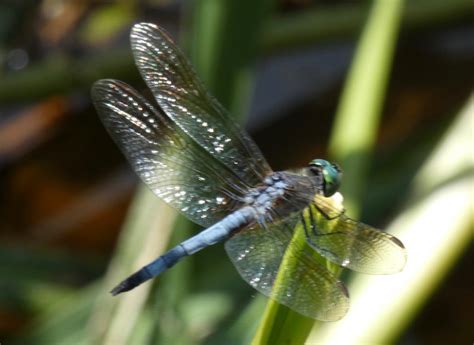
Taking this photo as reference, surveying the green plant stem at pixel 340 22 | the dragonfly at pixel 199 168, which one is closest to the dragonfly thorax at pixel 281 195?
the dragonfly at pixel 199 168

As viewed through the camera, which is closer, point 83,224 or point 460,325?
point 460,325

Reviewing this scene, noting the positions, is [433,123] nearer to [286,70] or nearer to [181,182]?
[286,70]

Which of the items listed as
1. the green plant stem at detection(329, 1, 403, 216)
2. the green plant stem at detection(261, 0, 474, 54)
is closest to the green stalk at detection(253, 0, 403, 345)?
the green plant stem at detection(329, 1, 403, 216)

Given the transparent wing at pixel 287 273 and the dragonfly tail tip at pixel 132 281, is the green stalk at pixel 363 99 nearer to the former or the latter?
the transparent wing at pixel 287 273

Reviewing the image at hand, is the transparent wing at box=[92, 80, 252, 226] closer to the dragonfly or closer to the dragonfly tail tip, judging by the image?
the dragonfly

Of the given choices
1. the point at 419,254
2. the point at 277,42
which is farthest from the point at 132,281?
the point at 277,42

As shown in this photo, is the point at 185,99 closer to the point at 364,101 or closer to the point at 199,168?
the point at 199,168

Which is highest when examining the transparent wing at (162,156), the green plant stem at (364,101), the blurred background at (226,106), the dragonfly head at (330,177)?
the green plant stem at (364,101)

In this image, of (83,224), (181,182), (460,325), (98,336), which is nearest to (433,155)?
(181,182)
